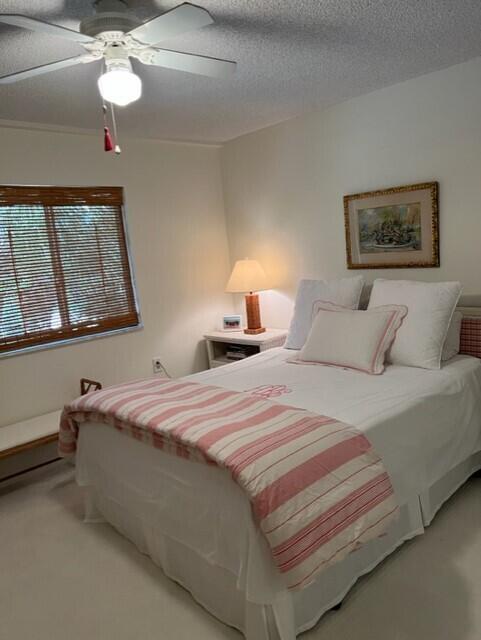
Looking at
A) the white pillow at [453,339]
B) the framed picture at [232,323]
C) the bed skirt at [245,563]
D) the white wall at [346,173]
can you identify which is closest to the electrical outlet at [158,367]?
the framed picture at [232,323]

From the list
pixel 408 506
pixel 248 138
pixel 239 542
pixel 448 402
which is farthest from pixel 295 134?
pixel 239 542

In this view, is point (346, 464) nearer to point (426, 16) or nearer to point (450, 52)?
point (426, 16)

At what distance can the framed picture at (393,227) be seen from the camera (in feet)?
9.80

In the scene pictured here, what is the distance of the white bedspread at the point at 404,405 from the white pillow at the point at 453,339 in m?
0.05

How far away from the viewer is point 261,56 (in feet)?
7.50

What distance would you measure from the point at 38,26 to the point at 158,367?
2.80m

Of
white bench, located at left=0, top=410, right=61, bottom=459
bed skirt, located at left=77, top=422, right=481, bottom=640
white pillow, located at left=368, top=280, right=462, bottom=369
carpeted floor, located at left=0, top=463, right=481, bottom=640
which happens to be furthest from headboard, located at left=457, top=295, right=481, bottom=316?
white bench, located at left=0, top=410, right=61, bottom=459

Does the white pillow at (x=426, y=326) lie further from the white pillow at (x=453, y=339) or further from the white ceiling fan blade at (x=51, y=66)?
the white ceiling fan blade at (x=51, y=66)

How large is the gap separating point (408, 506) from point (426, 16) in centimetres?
212

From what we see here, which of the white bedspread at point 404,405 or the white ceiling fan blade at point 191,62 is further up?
the white ceiling fan blade at point 191,62

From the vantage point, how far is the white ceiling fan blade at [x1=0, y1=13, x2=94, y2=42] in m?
1.44

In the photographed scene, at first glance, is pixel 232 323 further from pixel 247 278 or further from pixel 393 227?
pixel 393 227

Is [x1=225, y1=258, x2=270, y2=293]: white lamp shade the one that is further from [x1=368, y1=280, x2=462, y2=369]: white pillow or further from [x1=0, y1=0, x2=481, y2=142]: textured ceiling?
[x1=368, y1=280, x2=462, y2=369]: white pillow

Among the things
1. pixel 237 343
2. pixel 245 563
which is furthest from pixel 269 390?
pixel 237 343
